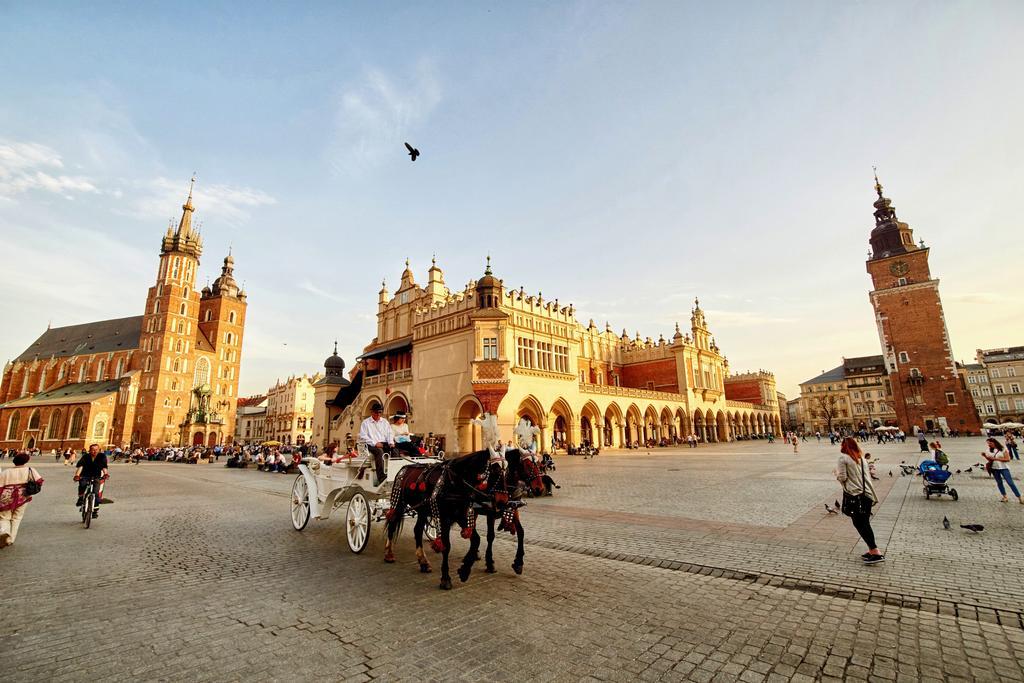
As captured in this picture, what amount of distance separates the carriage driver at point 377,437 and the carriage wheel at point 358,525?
61 centimetres

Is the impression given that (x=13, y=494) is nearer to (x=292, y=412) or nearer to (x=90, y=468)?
(x=90, y=468)

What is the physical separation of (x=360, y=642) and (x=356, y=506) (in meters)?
3.83

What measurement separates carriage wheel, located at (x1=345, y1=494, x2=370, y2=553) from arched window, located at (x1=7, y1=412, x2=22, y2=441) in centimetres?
8226

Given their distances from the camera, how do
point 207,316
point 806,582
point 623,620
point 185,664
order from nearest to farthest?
point 185,664, point 623,620, point 806,582, point 207,316

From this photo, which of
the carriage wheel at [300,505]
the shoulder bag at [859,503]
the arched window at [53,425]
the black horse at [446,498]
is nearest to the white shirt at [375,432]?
the black horse at [446,498]

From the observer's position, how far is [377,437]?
25.2ft

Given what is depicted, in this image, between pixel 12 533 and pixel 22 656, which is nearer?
pixel 22 656

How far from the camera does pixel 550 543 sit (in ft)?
23.9

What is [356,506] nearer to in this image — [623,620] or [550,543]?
[550,543]

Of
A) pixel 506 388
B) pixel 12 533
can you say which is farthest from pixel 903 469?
pixel 12 533

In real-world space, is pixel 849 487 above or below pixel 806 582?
above

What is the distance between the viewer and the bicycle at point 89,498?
30.2 ft

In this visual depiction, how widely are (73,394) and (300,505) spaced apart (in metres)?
78.0

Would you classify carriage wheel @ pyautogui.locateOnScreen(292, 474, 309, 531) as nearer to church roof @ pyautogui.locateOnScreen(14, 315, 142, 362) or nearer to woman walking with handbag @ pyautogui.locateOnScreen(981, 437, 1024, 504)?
woman walking with handbag @ pyautogui.locateOnScreen(981, 437, 1024, 504)
